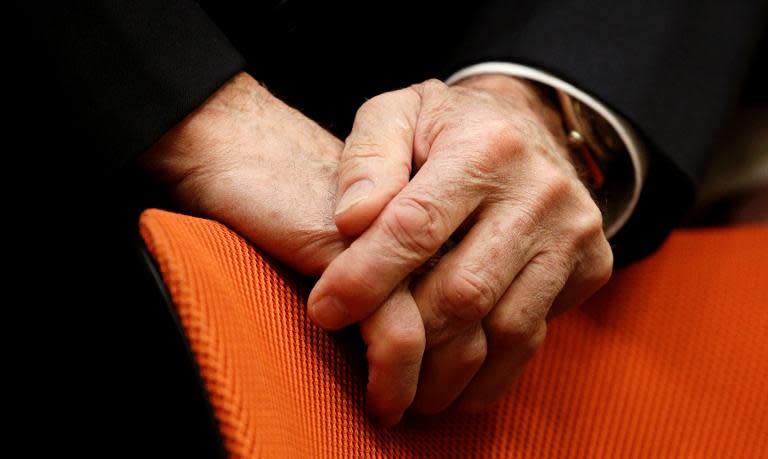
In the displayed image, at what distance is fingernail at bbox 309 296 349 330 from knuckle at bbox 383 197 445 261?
5 cm

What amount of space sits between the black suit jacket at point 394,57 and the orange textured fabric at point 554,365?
0.08 m

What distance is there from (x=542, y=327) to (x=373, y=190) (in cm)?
16

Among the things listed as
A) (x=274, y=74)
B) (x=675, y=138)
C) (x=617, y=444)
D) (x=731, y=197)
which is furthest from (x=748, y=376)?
(x=731, y=197)

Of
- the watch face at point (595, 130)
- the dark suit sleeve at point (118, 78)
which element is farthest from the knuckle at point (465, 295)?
the watch face at point (595, 130)

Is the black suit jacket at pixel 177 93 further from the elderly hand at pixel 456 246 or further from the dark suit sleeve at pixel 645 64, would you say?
the elderly hand at pixel 456 246

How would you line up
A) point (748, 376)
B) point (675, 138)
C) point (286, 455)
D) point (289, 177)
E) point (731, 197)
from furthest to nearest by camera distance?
1. point (731, 197)
2. point (675, 138)
3. point (748, 376)
4. point (289, 177)
5. point (286, 455)

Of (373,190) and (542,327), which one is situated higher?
(373,190)

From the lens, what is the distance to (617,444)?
0.46m

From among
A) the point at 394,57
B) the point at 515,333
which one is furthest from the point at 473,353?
the point at 394,57

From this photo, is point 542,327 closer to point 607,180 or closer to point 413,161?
point 413,161

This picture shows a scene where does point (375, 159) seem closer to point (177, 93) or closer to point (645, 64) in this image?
point (177, 93)

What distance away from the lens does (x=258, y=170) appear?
0.39 meters

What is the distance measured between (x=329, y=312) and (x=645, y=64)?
1.57 ft

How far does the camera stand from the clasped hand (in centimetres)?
35
